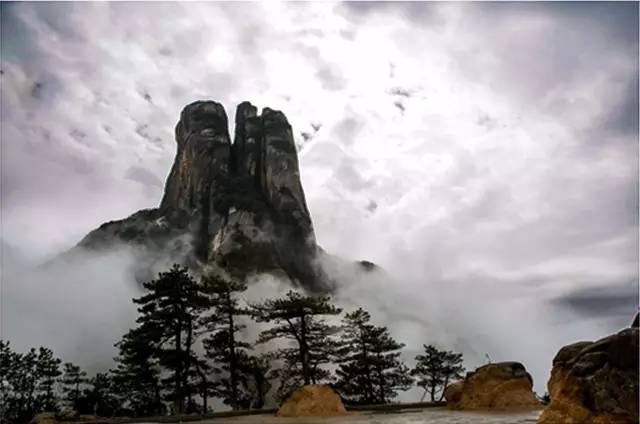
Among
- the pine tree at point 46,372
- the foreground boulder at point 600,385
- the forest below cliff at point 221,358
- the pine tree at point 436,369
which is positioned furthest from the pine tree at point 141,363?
the foreground boulder at point 600,385

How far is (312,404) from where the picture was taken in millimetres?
19422

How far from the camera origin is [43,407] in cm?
3978

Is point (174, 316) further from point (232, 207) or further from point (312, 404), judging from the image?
point (232, 207)

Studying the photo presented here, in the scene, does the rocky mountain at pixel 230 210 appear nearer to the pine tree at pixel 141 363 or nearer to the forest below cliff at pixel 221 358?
the forest below cliff at pixel 221 358

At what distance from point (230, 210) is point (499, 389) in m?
68.3

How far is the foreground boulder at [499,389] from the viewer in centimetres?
1905

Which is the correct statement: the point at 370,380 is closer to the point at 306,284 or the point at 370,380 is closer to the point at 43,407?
the point at 43,407

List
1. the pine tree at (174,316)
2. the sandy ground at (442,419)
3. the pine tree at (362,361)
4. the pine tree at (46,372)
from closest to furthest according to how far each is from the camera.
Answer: the sandy ground at (442,419)
the pine tree at (174,316)
the pine tree at (362,361)
the pine tree at (46,372)

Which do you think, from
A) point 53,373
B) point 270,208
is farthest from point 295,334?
point 270,208

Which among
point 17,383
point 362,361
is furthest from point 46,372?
point 362,361

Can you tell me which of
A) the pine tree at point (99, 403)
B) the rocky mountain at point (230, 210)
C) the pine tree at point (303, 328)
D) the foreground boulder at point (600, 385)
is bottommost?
the pine tree at point (99, 403)

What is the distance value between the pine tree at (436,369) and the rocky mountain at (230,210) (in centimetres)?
3990

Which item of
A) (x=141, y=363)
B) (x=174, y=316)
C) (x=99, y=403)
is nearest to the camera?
(x=174, y=316)

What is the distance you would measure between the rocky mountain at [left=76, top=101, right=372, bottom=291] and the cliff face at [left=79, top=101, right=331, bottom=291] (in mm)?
187
